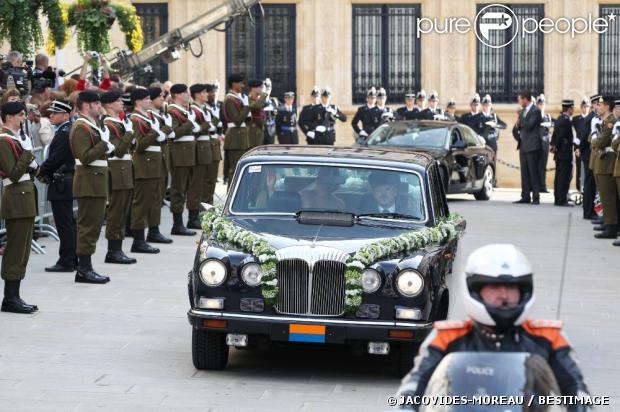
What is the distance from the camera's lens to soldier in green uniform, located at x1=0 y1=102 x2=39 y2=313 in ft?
41.9

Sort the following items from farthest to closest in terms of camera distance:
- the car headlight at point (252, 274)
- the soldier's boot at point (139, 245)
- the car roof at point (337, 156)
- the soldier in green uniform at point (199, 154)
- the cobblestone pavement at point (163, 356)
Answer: the soldier in green uniform at point (199, 154) → the soldier's boot at point (139, 245) → the car roof at point (337, 156) → the car headlight at point (252, 274) → the cobblestone pavement at point (163, 356)

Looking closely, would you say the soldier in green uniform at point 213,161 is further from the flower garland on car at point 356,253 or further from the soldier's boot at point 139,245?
the flower garland on car at point 356,253

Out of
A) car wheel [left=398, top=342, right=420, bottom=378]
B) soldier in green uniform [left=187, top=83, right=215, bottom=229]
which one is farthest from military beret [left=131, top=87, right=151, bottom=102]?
car wheel [left=398, top=342, right=420, bottom=378]

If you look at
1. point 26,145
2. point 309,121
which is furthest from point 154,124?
point 309,121

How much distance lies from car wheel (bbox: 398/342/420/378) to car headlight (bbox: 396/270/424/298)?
381 millimetres

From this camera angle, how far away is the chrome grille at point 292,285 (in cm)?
1010

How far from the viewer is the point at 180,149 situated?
19453 millimetres

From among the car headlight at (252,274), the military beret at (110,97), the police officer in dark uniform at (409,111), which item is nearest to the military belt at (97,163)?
the military beret at (110,97)

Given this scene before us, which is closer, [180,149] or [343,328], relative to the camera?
[343,328]

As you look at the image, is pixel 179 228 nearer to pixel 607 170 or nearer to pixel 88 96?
pixel 88 96

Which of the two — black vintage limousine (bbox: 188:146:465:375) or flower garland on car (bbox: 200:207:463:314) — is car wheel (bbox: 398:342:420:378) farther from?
flower garland on car (bbox: 200:207:463:314)

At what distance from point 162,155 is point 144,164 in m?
0.59

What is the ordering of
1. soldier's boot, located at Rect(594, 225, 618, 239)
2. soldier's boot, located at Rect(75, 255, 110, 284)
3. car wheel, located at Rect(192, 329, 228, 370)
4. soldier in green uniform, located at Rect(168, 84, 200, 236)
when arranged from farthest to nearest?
soldier's boot, located at Rect(594, 225, 618, 239)
soldier in green uniform, located at Rect(168, 84, 200, 236)
soldier's boot, located at Rect(75, 255, 110, 284)
car wheel, located at Rect(192, 329, 228, 370)

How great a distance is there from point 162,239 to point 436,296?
8731 mm
